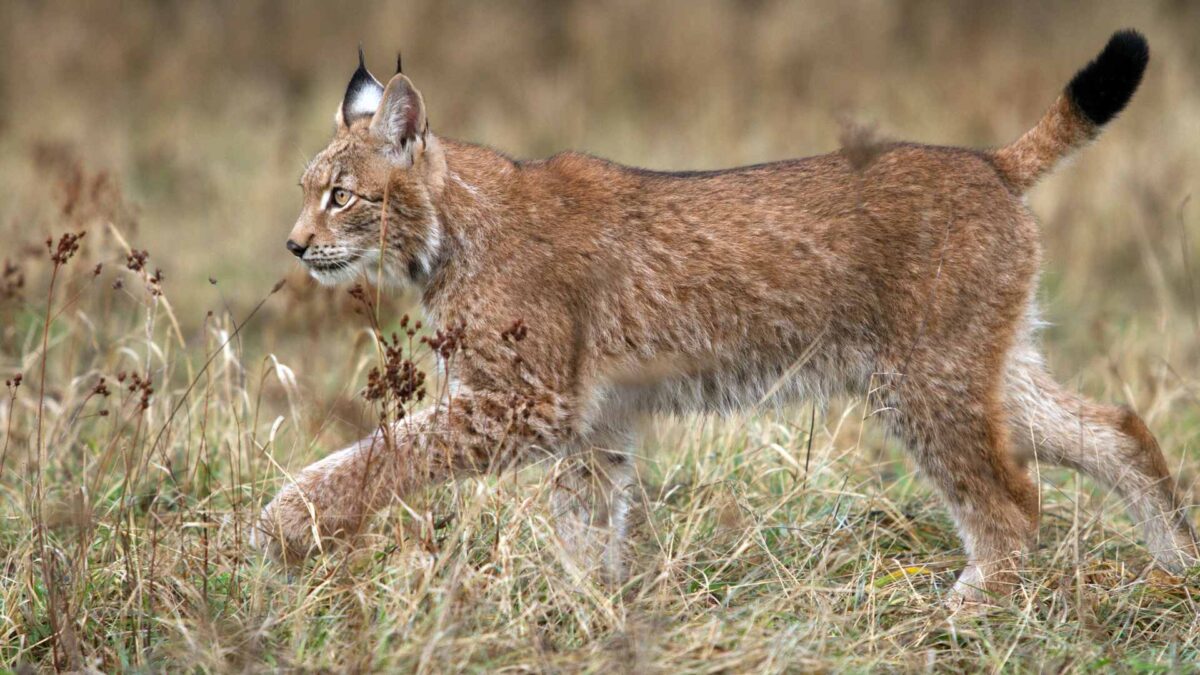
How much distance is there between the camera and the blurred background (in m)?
9.38

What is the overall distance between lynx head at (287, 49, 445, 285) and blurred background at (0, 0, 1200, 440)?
143 inches

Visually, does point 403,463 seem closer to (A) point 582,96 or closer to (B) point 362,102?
(B) point 362,102

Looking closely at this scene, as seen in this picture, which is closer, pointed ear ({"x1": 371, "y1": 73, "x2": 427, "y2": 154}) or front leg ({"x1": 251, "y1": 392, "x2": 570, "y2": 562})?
front leg ({"x1": 251, "y1": 392, "x2": 570, "y2": 562})

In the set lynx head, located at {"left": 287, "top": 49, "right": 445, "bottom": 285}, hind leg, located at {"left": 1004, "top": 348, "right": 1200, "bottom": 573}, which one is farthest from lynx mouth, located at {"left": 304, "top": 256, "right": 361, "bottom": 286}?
hind leg, located at {"left": 1004, "top": 348, "right": 1200, "bottom": 573}

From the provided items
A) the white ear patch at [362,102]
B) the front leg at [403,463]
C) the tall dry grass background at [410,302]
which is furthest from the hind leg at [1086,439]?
the white ear patch at [362,102]

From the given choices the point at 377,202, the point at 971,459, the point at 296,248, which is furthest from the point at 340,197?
the point at 971,459

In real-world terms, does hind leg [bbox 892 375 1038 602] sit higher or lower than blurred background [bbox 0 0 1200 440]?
lower

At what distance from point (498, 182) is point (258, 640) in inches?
75.0

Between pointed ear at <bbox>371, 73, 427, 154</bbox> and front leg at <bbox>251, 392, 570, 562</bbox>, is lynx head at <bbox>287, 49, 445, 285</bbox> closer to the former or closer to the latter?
pointed ear at <bbox>371, 73, 427, 154</bbox>

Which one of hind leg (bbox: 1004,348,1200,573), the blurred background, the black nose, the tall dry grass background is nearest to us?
the tall dry grass background

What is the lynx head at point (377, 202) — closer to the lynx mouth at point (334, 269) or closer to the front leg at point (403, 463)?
the lynx mouth at point (334, 269)

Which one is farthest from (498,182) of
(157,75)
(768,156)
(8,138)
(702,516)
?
(157,75)

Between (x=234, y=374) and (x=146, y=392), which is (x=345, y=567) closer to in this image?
(x=146, y=392)

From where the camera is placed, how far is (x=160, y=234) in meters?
10.1
